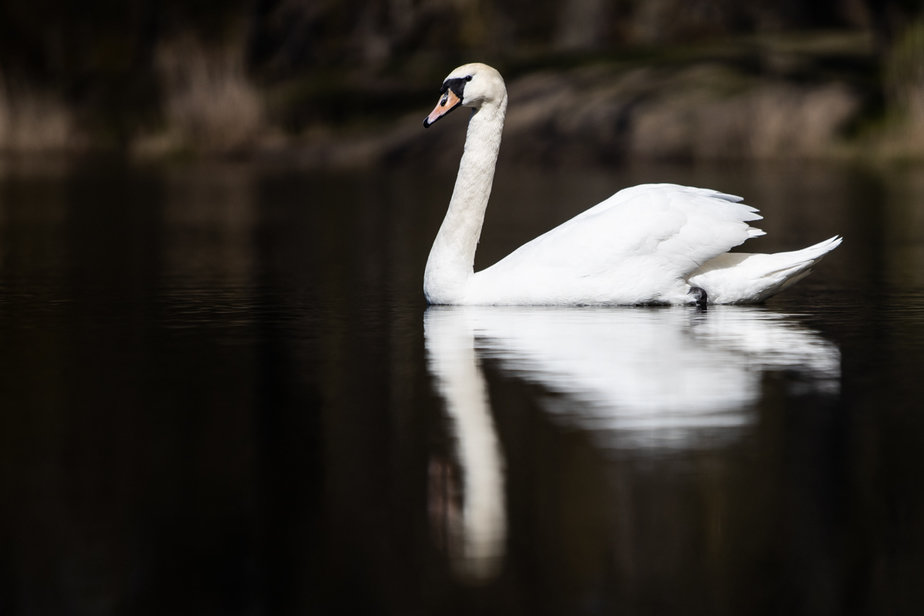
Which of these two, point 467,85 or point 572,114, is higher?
point 572,114

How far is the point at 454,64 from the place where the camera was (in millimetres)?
33875

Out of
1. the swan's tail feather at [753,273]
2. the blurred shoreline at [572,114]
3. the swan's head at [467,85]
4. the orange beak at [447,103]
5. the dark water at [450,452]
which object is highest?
the blurred shoreline at [572,114]

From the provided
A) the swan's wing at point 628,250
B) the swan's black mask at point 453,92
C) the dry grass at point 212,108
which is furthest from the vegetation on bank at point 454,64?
the swan's wing at point 628,250

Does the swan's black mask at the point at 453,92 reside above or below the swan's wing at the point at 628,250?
above

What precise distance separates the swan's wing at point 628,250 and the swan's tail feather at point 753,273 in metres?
0.19

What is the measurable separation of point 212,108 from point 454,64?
218 inches

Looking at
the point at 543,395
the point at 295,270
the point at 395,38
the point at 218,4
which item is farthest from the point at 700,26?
the point at 543,395

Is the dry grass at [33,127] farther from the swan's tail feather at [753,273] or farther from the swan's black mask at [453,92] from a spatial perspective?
the swan's tail feather at [753,273]

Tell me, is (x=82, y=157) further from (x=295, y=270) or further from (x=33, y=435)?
(x=33, y=435)

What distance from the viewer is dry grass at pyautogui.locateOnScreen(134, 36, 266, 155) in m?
30.5

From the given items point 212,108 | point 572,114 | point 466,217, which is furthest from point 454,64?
point 466,217

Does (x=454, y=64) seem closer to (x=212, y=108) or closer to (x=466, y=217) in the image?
(x=212, y=108)

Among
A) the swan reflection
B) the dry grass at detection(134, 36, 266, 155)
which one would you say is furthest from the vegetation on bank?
the swan reflection

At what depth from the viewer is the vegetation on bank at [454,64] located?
84.3 feet
